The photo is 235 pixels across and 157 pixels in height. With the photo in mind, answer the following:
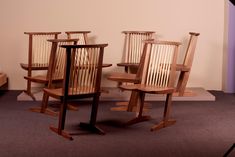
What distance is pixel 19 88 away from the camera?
257 inches

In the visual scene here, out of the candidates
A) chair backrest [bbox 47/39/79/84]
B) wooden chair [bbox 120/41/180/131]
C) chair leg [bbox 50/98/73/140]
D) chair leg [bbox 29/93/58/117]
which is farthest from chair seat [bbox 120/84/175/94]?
chair leg [bbox 29/93/58/117]

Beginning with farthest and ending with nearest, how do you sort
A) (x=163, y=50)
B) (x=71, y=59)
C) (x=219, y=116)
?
(x=219, y=116) < (x=163, y=50) < (x=71, y=59)

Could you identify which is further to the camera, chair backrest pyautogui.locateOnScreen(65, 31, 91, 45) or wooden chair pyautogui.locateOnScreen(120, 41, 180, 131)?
chair backrest pyautogui.locateOnScreen(65, 31, 91, 45)

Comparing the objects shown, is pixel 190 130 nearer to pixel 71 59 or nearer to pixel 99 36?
pixel 71 59

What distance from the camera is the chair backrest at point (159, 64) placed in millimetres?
4438

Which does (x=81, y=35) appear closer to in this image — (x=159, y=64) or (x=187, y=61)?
(x=187, y=61)

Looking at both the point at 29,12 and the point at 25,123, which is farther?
the point at 29,12

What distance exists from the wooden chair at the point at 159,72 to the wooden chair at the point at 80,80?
16.7 inches

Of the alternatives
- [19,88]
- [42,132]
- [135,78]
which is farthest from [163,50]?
[19,88]

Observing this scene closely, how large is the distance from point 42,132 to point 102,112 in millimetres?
1097

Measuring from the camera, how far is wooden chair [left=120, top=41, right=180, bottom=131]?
441 cm

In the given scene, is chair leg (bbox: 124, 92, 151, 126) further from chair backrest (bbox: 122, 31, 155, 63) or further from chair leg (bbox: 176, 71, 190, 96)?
chair backrest (bbox: 122, 31, 155, 63)

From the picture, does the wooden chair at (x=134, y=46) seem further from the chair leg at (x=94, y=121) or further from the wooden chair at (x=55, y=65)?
the chair leg at (x=94, y=121)

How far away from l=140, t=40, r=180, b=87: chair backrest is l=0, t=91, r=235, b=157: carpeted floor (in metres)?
0.50
